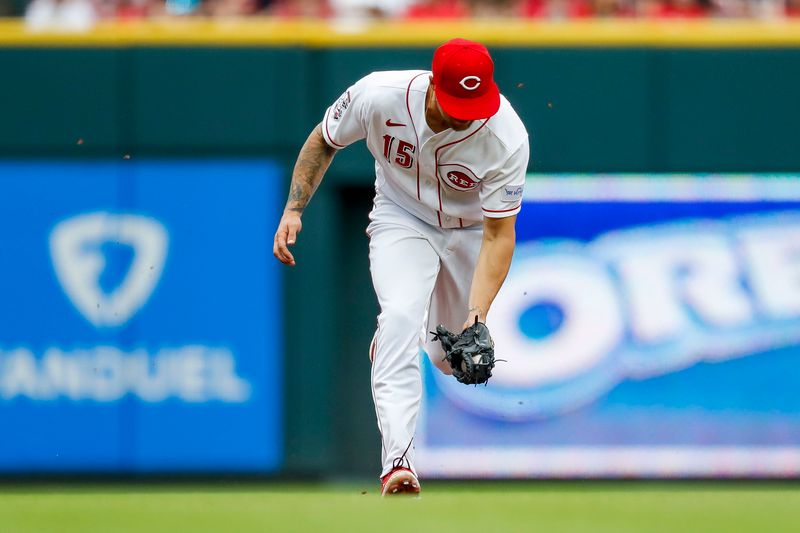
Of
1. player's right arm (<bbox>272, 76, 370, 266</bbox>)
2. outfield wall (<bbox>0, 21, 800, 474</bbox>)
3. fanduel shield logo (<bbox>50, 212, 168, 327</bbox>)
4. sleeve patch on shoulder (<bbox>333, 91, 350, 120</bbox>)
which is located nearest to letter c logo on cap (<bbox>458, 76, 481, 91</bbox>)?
player's right arm (<bbox>272, 76, 370, 266</bbox>)

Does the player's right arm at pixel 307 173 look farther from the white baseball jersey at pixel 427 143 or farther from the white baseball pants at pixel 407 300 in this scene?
the white baseball pants at pixel 407 300

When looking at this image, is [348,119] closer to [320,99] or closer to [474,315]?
[474,315]

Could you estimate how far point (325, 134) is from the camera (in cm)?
641

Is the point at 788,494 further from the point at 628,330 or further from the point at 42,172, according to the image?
the point at 42,172

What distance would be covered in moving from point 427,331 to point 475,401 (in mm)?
3426

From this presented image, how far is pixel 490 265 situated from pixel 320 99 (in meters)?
4.13

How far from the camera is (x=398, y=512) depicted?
535cm

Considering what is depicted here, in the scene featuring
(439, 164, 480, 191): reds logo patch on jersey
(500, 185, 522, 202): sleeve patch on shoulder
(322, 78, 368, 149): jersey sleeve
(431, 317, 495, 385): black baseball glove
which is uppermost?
(322, 78, 368, 149): jersey sleeve

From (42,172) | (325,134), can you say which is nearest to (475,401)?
(42,172)

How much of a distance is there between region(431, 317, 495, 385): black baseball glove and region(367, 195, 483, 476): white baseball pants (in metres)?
0.18

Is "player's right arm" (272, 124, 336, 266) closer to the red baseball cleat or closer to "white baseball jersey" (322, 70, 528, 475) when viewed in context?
"white baseball jersey" (322, 70, 528, 475)

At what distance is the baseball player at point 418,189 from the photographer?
5.93 m

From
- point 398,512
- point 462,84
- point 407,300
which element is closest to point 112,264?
point 407,300

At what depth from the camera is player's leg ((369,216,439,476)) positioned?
6.05m
